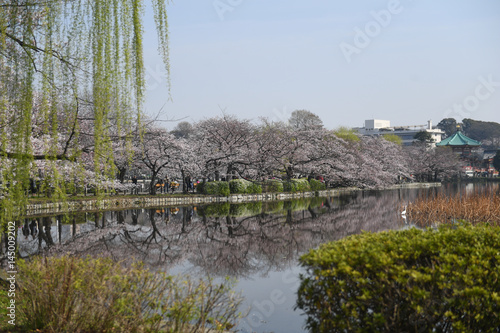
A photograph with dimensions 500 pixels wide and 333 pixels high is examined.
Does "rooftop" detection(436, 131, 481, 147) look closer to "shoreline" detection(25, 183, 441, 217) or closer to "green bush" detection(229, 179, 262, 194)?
"shoreline" detection(25, 183, 441, 217)

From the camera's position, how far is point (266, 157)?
1459 inches

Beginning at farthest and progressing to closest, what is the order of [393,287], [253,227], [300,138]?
[300,138]
[253,227]
[393,287]

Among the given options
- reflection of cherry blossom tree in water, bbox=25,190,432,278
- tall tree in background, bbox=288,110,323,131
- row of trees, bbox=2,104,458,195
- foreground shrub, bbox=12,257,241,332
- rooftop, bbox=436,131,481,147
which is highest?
tall tree in background, bbox=288,110,323,131

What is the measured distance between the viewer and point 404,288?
→ 11.6 feet

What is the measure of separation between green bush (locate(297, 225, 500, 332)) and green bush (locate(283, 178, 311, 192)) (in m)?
33.8

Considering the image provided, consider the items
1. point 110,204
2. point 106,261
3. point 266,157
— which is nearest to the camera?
point 106,261

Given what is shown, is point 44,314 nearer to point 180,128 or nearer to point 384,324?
point 384,324

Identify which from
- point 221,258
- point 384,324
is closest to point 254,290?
point 221,258

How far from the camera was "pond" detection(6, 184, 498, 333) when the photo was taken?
27.1ft

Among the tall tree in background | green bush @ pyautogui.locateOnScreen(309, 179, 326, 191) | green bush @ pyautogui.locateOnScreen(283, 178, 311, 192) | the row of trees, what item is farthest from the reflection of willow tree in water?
the tall tree in background

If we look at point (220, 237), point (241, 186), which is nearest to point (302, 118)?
point (241, 186)

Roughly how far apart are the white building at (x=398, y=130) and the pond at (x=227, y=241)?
90752 mm

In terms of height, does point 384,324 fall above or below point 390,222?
above

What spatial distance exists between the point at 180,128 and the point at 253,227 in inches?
2912
